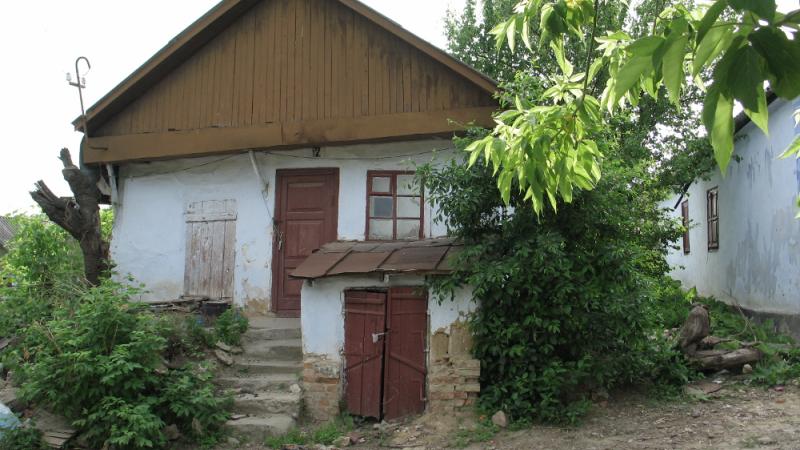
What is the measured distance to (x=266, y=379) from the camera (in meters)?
8.35

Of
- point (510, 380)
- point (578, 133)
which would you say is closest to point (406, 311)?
point (510, 380)

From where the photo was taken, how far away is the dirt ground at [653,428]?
6121 mm

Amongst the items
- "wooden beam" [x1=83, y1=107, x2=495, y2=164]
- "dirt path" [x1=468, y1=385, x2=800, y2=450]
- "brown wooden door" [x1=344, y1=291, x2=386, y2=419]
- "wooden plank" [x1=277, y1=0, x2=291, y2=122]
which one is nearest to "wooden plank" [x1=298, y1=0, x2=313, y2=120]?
"wooden plank" [x1=277, y1=0, x2=291, y2=122]

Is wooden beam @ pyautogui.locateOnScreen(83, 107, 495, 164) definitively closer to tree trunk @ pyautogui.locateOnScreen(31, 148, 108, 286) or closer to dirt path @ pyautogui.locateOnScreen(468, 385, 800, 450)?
tree trunk @ pyautogui.locateOnScreen(31, 148, 108, 286)

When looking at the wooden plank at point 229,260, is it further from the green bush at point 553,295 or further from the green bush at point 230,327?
the green bush at point 553,295

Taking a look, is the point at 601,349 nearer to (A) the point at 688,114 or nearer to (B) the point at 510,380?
(B) the point at 510,380

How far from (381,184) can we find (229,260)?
2.92 metres

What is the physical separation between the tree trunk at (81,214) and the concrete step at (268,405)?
3986mm

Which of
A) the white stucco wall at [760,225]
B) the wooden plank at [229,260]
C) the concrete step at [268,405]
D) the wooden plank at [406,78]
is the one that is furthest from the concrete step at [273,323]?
the white stucco wall at [760,225]

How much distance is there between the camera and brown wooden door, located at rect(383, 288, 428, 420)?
25.3ft

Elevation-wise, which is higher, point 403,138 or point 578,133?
point 403,138

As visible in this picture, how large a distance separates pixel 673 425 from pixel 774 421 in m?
0.97

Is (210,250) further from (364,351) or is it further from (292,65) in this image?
(364,351)

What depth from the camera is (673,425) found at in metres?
6.61
